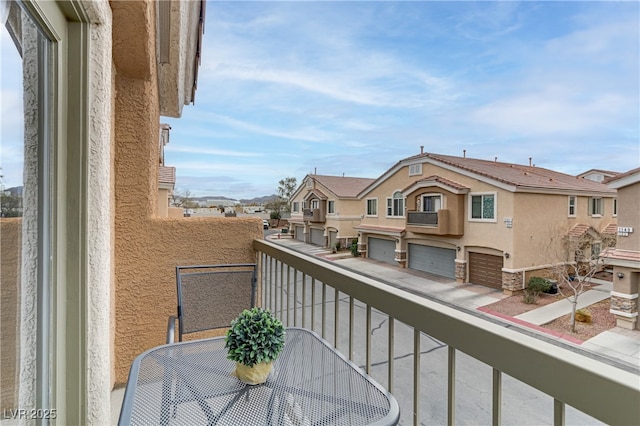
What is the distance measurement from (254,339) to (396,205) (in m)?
15.7

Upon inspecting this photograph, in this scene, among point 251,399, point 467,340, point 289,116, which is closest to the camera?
point 467,340

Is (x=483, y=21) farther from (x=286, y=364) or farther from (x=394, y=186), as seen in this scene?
(x=286, y=364)

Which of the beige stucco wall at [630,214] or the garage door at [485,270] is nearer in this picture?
the beige stucco wall at [630,214]

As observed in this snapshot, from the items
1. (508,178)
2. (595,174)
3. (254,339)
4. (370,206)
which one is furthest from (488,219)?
(254,339)

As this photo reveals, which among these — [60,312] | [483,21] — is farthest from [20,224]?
[483,21]

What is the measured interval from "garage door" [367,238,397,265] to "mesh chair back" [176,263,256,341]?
14517 mm

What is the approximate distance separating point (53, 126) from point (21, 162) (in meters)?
0.20

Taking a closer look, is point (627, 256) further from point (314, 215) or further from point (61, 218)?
point (314, 215)

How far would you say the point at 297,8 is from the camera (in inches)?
325

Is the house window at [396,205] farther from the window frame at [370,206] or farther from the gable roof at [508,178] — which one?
the gable roof at [508,178]

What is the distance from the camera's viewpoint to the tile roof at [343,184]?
21.3 meters

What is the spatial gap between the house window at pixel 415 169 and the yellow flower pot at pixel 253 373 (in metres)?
14.6

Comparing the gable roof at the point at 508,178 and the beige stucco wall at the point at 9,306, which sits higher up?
the gable roof at the point at 508,178

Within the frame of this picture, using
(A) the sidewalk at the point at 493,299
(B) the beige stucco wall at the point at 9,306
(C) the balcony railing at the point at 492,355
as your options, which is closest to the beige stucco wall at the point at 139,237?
(C) the balcony railing at the point at 492,355
